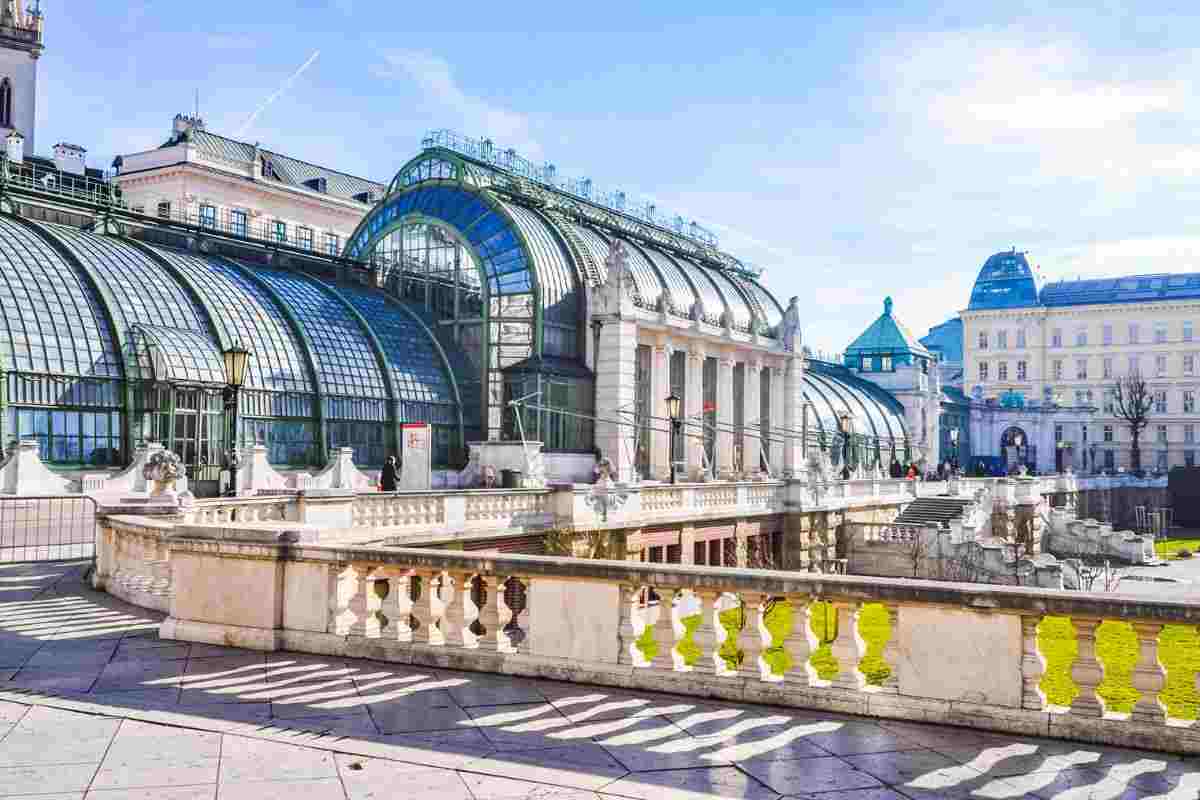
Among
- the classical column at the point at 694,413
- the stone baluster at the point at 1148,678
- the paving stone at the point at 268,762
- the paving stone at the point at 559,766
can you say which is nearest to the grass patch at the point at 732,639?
the paving stone at the point at 559,766

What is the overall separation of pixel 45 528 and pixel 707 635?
15891 mm

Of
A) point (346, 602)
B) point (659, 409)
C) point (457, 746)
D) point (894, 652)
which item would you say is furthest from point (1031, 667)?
point (659, 409)

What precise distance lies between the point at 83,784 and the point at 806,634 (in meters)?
5.51

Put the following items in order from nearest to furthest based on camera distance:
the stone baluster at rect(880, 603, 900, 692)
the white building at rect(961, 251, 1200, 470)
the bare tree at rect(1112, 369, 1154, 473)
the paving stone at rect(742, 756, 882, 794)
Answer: the paving stone at rect(742, 756, 882, 794) < the stone baluster at rect(880, 603, 900, 692) < the bare tree at rect(1112, 369, 1154, 473) < the white building at rect(961, 251, 1200, 470)

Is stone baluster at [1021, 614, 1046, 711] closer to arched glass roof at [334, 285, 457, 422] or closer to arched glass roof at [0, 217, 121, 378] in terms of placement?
arched glass roof at [0, 217, 121, 378]

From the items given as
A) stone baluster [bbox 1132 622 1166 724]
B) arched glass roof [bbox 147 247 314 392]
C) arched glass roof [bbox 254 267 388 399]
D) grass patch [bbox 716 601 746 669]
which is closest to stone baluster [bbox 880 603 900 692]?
grass patch [bbox 716 601 746 669]

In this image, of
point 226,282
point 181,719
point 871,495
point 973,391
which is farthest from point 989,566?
point 973,391

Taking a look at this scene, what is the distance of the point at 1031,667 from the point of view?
8516 mm

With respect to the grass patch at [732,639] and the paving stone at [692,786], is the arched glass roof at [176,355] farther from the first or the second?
the paving stone at [692,786]

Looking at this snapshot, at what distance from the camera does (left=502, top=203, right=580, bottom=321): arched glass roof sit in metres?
43.4

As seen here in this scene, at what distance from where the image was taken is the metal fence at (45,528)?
792 inches

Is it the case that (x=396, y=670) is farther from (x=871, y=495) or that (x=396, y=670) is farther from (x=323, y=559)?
(x=871, y=495)

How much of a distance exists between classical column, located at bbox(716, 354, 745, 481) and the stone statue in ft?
19.3

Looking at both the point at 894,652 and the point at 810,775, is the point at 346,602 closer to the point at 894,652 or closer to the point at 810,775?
the point at 894,652
